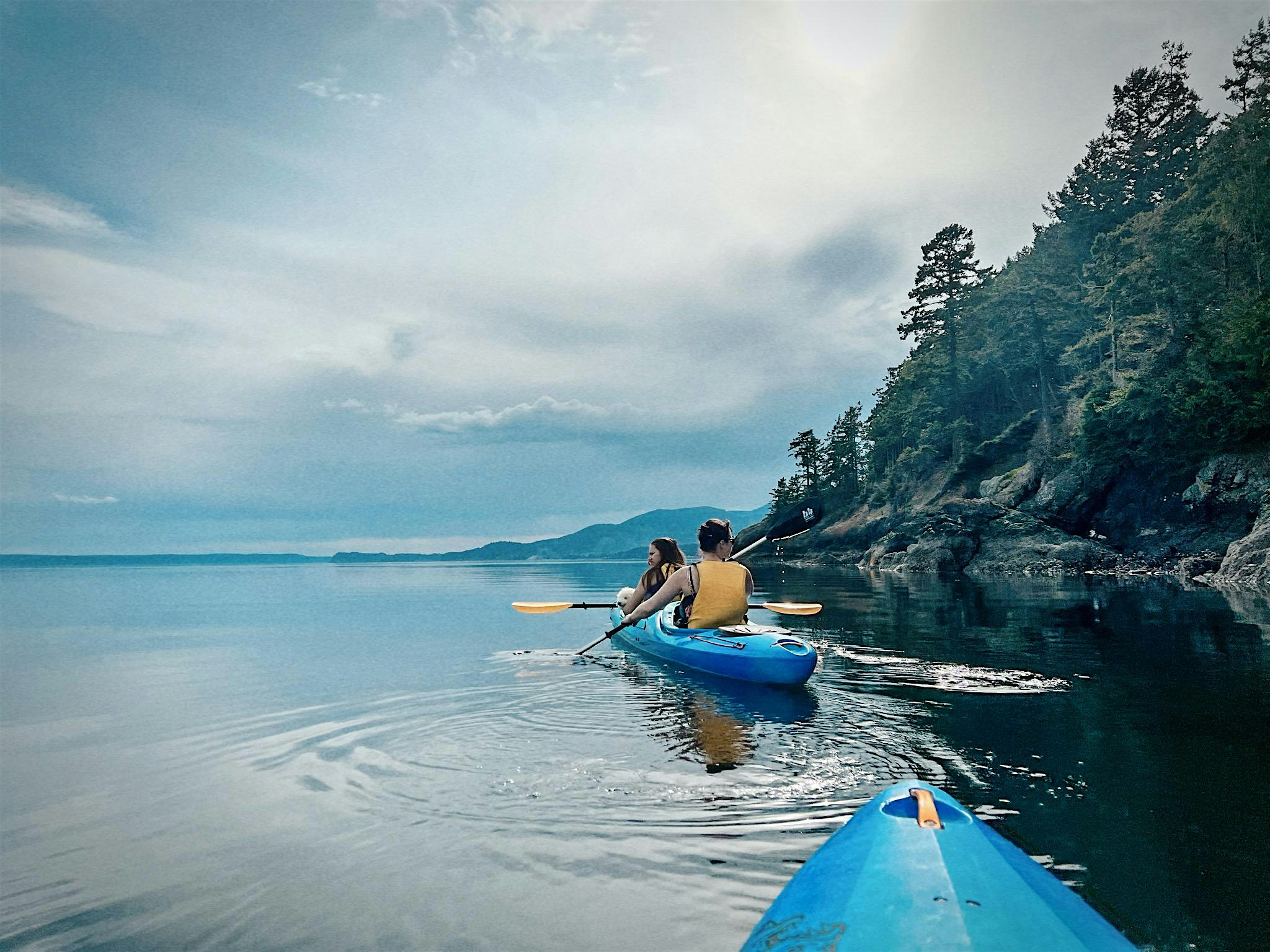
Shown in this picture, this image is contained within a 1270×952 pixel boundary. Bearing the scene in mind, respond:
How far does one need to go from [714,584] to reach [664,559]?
2295 mm

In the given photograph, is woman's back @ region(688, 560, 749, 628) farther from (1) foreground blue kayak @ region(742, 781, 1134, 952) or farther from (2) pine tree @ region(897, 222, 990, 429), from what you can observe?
(2) pine tree @ region(897, 222, 990, 429)

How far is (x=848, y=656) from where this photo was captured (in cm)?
1300

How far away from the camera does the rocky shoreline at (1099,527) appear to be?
29.8 metres

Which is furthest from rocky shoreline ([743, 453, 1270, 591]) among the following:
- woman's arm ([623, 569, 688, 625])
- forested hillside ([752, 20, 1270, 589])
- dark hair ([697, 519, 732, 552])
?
dark hair ([697, 519, 732, 552])

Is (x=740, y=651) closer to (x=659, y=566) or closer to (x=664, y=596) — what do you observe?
(x=664, y=596)

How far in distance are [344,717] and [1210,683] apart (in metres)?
11.5

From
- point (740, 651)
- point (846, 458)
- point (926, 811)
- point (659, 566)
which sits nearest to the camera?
point (926, 811)

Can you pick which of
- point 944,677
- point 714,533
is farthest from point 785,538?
point 714,533

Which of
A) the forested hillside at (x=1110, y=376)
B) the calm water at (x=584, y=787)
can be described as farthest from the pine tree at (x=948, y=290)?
the calm water at (x=584, y=787)

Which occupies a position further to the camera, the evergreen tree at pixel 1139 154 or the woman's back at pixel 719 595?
the evergreen tree at pixel 1139 154

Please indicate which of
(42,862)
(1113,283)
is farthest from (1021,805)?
(1113,283)

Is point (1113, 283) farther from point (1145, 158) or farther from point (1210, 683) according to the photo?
point (1210, 683)

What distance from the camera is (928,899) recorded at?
8.81 ft

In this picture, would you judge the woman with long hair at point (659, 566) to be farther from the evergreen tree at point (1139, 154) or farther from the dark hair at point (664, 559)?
the evergreen tree at point (1139, 154)
